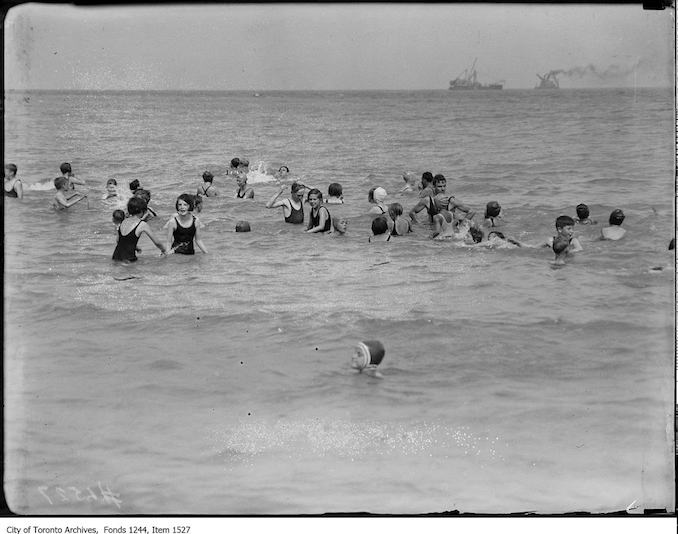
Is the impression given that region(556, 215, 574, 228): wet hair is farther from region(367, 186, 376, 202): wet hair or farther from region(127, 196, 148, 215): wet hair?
region(127, 196, 148, 215): wet hair

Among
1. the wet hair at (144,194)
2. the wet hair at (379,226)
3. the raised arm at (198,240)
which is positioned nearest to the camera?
the raised arm at (198,240)

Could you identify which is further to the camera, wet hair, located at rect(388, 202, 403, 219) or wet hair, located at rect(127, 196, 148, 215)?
wet hair, located at rect(388, 202, 403, 219)

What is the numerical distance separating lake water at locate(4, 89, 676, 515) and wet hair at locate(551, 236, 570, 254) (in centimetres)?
20

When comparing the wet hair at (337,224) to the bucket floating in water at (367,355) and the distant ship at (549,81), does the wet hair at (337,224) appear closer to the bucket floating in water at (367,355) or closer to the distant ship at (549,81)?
the bucket floating in water at (367,355)

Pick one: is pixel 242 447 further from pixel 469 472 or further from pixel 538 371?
pixel 538 371

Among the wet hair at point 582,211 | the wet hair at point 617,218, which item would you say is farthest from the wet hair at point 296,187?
the wet hair at point 617,218

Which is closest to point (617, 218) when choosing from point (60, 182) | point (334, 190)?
point (334, 190)

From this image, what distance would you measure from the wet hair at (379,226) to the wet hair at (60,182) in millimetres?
3828

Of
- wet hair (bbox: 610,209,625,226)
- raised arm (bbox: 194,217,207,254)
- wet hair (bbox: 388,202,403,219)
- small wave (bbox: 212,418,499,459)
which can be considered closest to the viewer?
small wave (bbox: 212,418,499,459)

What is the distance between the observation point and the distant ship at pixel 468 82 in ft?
31.2

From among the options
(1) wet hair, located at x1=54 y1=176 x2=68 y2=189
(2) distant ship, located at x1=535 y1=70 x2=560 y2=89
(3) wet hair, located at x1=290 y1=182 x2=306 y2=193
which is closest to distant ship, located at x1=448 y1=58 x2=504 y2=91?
(2) distant ship, located at x1=535 y1=70 x2=560 y2=89

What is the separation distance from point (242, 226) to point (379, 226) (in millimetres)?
1831

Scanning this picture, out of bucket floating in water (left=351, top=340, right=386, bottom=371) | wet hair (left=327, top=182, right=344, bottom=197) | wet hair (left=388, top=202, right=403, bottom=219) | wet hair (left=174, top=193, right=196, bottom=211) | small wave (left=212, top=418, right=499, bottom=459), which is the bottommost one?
small wave (left=212, top=418, right=499, bottom=459)

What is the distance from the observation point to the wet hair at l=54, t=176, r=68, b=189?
32.5ft
